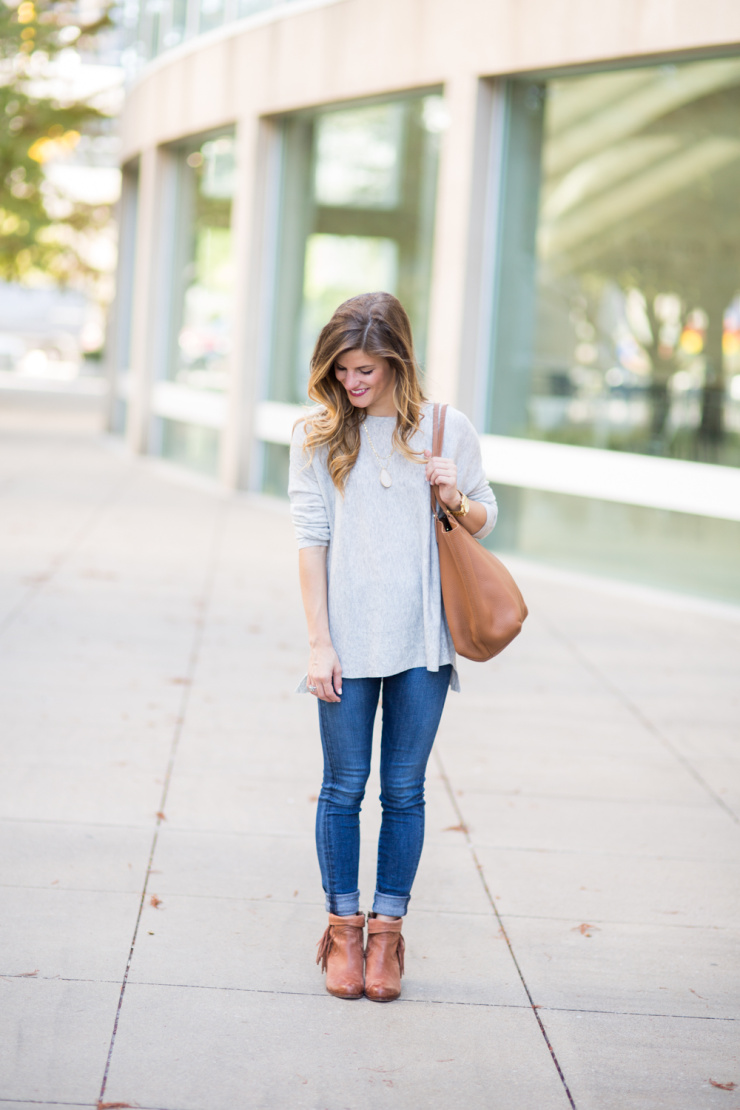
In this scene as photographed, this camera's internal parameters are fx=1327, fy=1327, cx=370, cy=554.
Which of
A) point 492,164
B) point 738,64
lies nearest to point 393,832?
point 738,64

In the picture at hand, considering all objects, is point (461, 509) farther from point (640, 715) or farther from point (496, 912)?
point (640, 715)

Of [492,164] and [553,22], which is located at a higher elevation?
[553,22]

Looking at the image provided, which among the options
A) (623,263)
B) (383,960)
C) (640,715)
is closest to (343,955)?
(383,960)

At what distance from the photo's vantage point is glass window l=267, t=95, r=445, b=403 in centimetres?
1252

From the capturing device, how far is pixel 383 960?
11.5 feet

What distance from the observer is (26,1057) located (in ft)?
10.1

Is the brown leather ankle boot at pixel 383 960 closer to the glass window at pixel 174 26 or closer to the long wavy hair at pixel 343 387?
the long wavy hair at pixel 343 387

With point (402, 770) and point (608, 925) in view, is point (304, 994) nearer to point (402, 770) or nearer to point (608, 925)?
point (402, 770)

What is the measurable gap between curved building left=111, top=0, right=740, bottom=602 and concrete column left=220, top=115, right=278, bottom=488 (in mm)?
25

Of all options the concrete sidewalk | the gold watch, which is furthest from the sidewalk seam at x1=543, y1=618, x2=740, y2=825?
the gold watch

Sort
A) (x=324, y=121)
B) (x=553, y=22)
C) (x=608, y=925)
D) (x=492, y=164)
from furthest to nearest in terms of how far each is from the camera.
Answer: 1. (x=324, y=121)
2. (x=492, y=164)
3. (x=553, y=22)
4. (x=608, y=925)

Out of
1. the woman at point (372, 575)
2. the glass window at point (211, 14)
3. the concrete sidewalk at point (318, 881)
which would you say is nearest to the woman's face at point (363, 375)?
the woman at point (372, 575)

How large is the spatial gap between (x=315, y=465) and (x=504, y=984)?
1.51m

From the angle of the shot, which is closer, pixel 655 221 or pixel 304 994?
pixel 304 994
